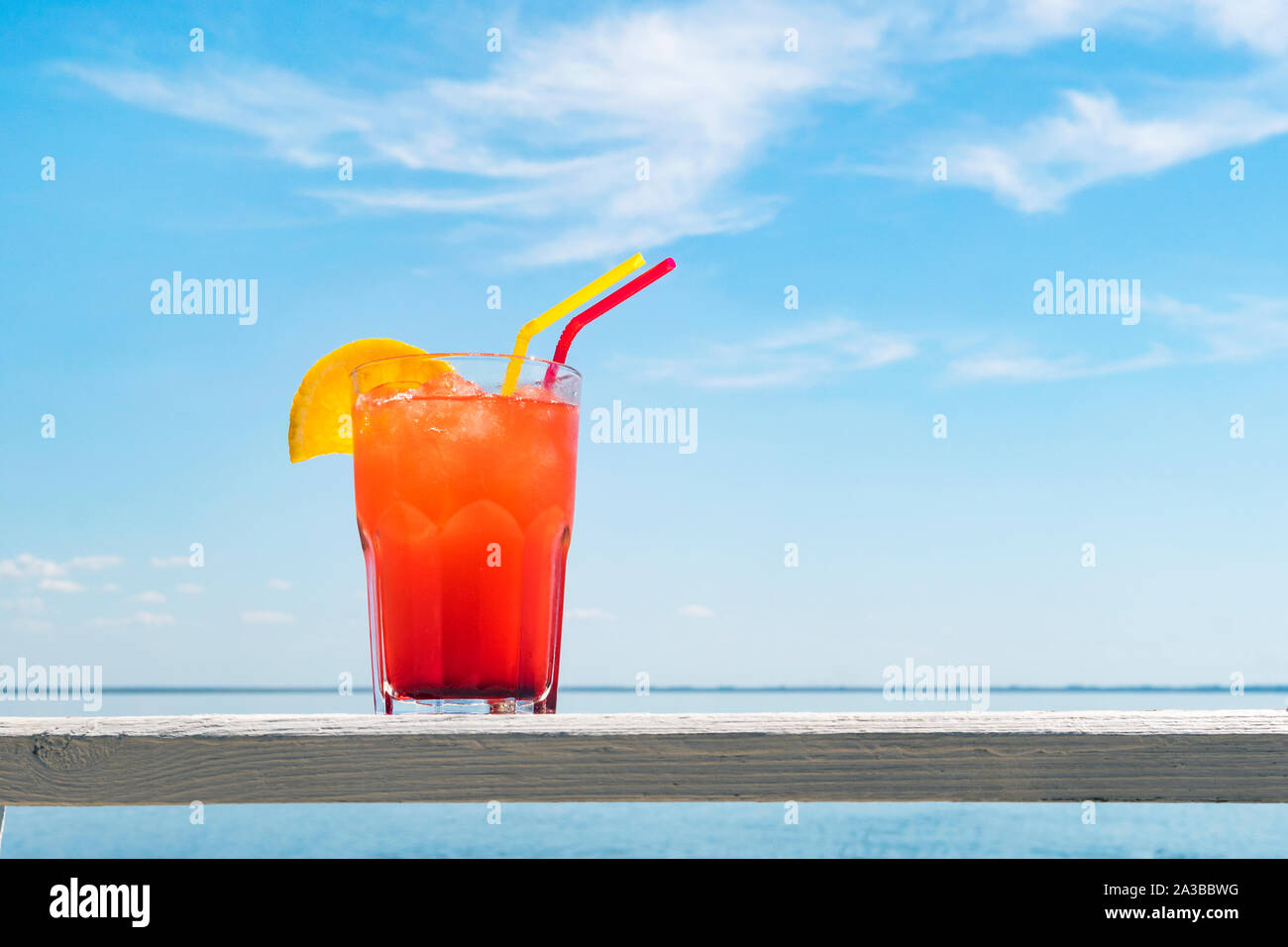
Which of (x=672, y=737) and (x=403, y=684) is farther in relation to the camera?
(x=403, y=684)

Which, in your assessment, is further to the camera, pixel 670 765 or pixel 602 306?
pixel 602 306

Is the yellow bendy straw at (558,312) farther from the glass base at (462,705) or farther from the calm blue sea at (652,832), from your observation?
the calm blue sea at (652,832)

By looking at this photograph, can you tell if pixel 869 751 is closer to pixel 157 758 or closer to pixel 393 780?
pixel 393 780

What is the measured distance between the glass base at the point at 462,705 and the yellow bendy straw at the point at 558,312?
1.40 feet

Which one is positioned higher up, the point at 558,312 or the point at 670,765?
the point at 558,312

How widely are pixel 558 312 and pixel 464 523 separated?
316 mm

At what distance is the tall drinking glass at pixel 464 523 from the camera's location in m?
1.38

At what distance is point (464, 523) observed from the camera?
1.45 m

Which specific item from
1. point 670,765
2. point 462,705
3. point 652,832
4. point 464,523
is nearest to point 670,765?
point 670,765

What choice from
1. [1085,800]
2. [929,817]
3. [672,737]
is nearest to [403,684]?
[672,737]

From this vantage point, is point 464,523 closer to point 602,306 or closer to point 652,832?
point 602,306

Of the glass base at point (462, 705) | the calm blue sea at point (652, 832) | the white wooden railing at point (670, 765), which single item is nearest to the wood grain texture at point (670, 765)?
the white wooden railing at point (670, 765)
